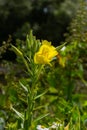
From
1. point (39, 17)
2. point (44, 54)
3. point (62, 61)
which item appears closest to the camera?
point (44, 54)

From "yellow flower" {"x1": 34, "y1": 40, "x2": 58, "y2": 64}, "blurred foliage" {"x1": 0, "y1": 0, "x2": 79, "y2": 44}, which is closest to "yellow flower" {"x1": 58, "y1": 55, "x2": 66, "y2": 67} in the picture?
"yellow flower" {"x1": 34, "y1": 40, "x2": 58, "y2": 64}

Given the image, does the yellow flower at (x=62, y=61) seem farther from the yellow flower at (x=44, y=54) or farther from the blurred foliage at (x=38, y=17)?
the blurred foliage at (x=38, y=17)

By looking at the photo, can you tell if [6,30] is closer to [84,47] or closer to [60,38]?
[60,38]

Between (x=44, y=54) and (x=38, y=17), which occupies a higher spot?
(x=38, y=17)

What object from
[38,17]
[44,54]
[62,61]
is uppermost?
[38,17]

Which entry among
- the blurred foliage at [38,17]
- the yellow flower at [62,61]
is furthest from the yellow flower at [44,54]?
the blurred foliage at [38,17]

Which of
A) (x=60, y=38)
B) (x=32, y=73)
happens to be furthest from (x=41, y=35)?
(x=32, y=73)

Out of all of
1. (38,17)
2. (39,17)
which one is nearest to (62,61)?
(38,17)

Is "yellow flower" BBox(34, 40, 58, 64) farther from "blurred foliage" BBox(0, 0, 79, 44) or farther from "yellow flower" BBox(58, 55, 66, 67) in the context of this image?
"blurred foliage" BBox(0, 0, 79, 44)

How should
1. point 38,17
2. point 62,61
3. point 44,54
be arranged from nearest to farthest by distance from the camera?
point 44,54 < point 62,61 < point 38,17

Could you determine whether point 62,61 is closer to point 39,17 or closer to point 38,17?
point 38,17

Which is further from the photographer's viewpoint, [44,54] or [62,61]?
[62,61]
